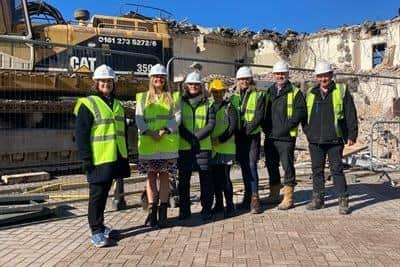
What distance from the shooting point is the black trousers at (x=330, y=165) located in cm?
764

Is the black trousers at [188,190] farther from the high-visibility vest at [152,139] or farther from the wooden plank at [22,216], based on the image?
the wooden plank at [22,216]

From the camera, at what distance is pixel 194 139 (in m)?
7.05

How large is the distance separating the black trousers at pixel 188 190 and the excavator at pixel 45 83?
4651mm

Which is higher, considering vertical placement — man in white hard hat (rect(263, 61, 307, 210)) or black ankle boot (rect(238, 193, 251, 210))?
man in white hard hat (rect(263, 61, 307, 210))

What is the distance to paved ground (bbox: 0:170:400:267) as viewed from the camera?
17.7 feet

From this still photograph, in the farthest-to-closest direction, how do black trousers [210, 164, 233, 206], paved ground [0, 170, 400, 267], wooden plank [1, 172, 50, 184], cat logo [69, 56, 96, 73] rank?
cat logo [69, 56, 96, 73]
wooden plank [1, 172, 50, 184]
black trousers [210, 164, 233, 206]
paved ground [0, 170, 400, 267]

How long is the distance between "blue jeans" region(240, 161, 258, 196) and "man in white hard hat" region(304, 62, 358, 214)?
87 cm

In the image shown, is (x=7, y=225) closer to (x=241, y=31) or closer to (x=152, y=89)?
(x=152, y=89)

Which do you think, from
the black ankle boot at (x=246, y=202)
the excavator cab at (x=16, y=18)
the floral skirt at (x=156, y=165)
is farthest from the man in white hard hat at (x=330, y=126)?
the excavator cab at (x=16, y=18)

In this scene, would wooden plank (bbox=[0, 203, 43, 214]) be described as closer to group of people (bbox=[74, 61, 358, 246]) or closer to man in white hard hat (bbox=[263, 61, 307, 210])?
group of people (bbox=[74, 61, 358, 246])

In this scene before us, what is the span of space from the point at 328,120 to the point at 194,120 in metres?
1.89

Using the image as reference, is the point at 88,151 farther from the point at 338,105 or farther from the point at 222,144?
the point at 338,105

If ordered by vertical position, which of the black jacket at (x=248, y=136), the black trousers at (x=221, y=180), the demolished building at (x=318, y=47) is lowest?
the black trousers at (x=221, y=180)

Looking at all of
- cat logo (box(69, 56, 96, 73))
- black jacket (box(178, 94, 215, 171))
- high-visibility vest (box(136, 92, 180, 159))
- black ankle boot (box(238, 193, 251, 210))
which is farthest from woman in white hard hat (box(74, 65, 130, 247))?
cat logo (box(69, 56, 96, 73))
